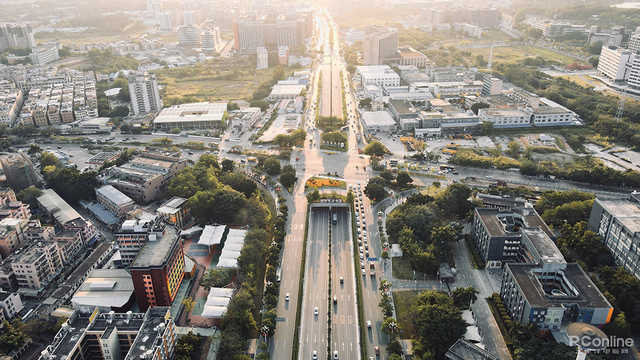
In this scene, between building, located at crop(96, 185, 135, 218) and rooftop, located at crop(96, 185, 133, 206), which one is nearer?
building, located at crop(96, 185, 135, 218)

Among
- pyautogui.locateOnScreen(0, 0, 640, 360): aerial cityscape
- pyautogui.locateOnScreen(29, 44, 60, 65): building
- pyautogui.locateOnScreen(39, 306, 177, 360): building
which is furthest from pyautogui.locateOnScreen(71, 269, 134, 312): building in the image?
pyautogui.locateOnScreen(29, 44, 60, 65): building

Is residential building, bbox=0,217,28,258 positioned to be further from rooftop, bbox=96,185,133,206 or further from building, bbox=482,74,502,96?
building, bbox=482,74,502,96

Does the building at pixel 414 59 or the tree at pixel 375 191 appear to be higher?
the building at pixel 414 59

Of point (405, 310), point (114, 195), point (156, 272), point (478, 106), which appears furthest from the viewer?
point (478, 106)

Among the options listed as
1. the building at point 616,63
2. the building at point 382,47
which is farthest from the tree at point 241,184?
the building at point 616,63

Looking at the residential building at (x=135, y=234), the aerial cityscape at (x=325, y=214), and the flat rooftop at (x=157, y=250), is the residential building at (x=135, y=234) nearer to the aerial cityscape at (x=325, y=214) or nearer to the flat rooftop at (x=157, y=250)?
the aerial cityscape at (x=325, y=214)

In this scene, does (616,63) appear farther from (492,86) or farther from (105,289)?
(105,289)

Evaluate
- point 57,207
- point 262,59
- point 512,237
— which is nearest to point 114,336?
point 57,207
